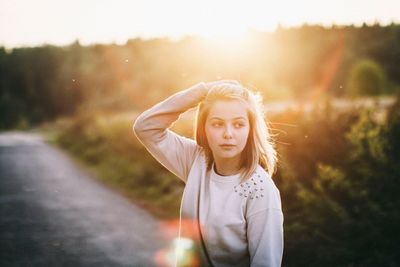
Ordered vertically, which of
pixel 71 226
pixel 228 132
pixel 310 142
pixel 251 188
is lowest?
pixel 71 226

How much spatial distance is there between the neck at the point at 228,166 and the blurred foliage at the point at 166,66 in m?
20.4

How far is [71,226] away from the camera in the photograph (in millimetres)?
8336

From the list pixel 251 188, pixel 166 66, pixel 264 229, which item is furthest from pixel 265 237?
pixel 166 66

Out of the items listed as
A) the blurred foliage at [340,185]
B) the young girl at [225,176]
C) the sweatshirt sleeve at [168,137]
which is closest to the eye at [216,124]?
the young girl at [225,176]

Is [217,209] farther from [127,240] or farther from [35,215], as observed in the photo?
[35,215]

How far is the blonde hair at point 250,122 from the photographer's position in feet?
8.36

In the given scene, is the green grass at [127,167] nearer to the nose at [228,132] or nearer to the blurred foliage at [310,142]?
the blurred foliage at [310,142]

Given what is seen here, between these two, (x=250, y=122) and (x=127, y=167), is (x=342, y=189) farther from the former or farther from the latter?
(x=127, y=167)

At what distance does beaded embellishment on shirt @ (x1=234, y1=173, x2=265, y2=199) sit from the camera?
234 centimetres

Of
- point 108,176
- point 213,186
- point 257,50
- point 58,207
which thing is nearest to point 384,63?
point 257,50

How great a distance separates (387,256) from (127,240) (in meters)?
3.44

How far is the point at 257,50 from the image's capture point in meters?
47.4

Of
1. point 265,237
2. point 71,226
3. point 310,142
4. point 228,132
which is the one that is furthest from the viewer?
point 71,226

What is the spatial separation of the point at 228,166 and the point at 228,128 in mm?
193
